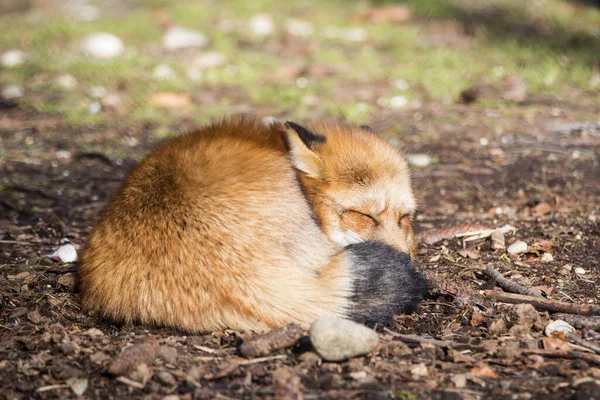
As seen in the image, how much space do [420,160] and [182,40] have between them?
552 cm

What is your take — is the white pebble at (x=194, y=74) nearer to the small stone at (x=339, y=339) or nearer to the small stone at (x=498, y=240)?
the small stone at (x=498, y=240)

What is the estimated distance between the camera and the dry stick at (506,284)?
400 cm

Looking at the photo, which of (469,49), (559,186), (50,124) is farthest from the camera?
(469,49)

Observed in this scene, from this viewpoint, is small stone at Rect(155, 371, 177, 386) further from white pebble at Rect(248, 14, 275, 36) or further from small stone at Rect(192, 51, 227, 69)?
white pebble at Rect(248, 14, 275, 36)

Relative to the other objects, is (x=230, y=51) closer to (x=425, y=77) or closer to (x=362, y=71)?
(x=362, y=71)

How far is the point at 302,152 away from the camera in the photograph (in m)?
4.16

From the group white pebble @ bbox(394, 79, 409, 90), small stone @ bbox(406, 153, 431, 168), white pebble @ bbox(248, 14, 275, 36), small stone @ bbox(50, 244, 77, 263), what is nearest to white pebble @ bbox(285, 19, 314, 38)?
white pebble @ bbox(248, 14, 275, 36)

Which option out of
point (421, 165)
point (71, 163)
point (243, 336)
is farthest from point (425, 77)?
point (243, 336)

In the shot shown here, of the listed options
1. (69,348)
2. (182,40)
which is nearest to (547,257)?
(69,348)

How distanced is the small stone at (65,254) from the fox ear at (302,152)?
1.70m

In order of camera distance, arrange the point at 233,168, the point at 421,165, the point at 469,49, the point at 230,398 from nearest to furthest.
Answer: the point at 230,398
the point at 233,168
the point at 421,165
the point at 469,49

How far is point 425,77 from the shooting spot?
914 centimetres

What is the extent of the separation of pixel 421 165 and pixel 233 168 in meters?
3.21

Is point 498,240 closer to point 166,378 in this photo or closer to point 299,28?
point 166,378
